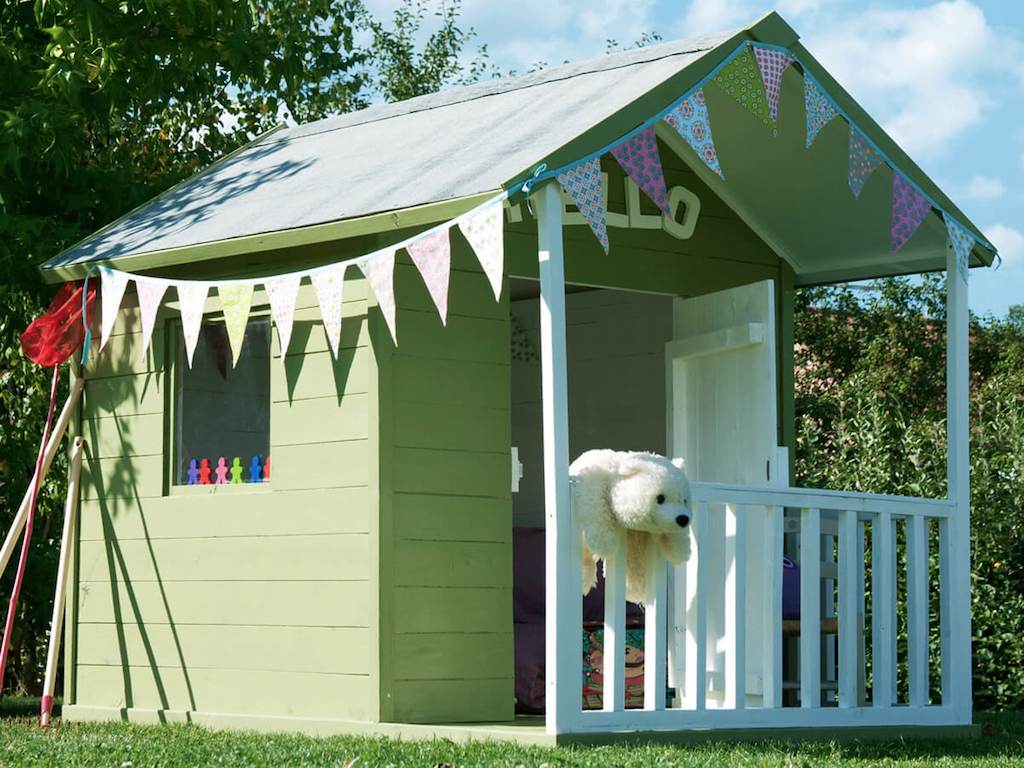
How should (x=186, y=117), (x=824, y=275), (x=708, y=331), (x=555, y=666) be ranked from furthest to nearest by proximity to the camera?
(x=186, y=117)
(x=824, y=275)
(x=708, y=331)
(x=555, y=666)

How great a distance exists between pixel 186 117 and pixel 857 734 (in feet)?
27.1

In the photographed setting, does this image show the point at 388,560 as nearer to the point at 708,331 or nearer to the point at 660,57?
the point at 708,331

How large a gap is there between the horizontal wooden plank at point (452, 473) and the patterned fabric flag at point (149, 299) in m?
1.43

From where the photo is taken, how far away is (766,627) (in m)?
6.75

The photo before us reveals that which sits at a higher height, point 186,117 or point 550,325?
point 186,117

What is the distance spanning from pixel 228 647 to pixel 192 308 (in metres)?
1.65

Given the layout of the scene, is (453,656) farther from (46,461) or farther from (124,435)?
(46,461)

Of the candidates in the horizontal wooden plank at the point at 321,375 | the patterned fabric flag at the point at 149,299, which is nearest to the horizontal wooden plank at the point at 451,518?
the horizontal wooden plank at the point at 321,375

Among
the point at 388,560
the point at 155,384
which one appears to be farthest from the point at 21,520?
the point at 388,560

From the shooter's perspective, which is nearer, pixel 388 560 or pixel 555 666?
pixel 555 666

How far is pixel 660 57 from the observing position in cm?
726

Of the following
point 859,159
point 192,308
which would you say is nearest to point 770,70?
point 859,159

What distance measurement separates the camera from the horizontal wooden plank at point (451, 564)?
22.3 ft

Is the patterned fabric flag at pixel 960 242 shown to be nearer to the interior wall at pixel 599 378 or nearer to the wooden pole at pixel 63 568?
the interior wall at pixel 599 378
